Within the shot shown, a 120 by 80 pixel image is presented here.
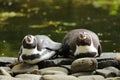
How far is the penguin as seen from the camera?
7.33m

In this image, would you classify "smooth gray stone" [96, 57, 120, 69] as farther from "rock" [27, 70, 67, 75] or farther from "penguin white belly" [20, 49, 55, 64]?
"penguin white belly" [20, 49, 55, 64]

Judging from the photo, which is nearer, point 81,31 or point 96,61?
point 96,61

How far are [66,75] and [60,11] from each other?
1028cm

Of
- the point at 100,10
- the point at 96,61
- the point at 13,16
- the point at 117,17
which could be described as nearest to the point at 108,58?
the point at 96,61

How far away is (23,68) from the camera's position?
7.12 metres

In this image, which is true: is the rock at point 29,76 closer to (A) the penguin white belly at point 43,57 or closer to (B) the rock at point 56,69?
(B) the rock at point 56,69

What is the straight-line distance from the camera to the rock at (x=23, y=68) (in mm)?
6992

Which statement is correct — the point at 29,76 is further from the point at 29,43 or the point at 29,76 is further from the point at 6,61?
the point at 6,61

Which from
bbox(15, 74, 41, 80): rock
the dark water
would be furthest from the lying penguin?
the dark water

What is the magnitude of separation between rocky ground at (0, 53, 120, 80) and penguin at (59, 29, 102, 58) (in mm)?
129

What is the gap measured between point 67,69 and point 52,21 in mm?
7315

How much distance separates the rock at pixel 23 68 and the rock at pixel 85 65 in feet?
1.89

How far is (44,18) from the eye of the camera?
1523 cm

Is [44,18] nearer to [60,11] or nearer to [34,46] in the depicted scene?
[60,11]
